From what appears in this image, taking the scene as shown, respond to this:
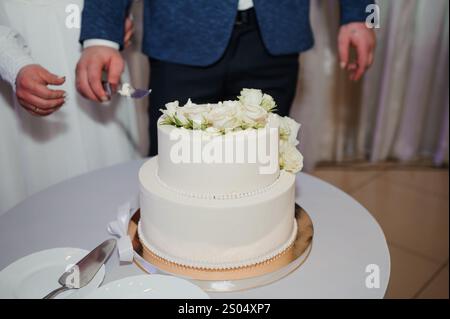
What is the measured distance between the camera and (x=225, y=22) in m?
1.38

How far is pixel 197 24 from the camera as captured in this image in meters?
1.39

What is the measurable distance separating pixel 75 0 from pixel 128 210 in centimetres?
66

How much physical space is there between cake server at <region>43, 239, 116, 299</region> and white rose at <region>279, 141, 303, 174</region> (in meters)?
0.38

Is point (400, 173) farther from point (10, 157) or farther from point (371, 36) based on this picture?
point (10, 157)

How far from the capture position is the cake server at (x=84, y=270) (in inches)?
32.9

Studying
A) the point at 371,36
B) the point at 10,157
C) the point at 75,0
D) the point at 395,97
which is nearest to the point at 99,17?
the point at 75,0

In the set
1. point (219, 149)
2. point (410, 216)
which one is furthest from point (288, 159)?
point (410, 216)

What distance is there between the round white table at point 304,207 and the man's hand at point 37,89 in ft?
0.73

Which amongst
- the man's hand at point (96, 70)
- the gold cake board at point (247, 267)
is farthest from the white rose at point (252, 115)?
the man's hand at point (96, 70)

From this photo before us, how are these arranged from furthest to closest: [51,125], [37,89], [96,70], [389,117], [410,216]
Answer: [389,117] → [410,216] → [51,125] → [96,70] → [37,89]

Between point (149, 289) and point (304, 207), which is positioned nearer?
point (149, 289)

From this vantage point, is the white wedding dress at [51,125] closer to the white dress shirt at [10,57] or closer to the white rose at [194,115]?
the white dress shirt at [10,57]

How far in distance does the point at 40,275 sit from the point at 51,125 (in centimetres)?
61

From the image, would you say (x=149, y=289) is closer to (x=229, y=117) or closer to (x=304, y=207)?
(x=229, y=117)
